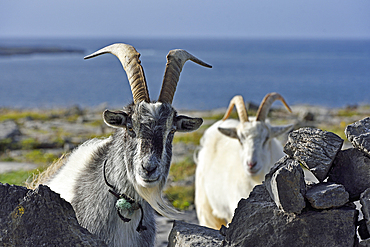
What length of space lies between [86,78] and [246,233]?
313ft

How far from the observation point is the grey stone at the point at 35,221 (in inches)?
131

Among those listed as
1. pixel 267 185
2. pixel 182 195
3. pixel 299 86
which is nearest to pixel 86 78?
pixel 299 86

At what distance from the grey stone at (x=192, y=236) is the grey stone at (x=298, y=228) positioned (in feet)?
0.99

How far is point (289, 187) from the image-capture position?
3.06 metres

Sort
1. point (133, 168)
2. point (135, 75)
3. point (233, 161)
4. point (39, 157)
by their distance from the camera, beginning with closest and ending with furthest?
point (133, 168), point (135, 75), point (233, 161), point (39, 157)

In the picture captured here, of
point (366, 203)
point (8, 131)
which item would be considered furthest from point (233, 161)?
point (8, 131)

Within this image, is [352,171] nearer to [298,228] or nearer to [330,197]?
[330,197]

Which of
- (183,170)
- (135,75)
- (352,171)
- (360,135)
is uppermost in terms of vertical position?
(135,75)

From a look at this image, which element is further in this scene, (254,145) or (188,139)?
(188,139)

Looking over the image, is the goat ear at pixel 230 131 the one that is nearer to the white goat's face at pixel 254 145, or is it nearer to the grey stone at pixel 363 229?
the white goat's face at pixel 254 145

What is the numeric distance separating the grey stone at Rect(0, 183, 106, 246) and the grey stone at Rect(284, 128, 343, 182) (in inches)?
73.5

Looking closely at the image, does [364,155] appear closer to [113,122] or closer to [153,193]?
[153,193]

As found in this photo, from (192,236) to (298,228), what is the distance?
0.94 metres

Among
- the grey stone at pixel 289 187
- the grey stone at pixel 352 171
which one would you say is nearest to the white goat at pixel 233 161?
the grey stone at pixel 352 171
